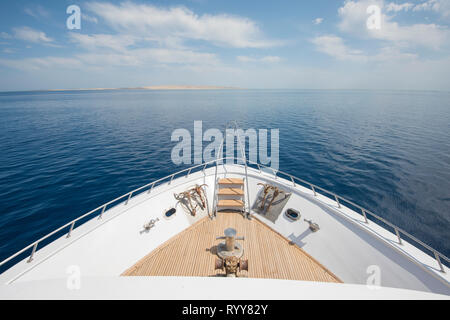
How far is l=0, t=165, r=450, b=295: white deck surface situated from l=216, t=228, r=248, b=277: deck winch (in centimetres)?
194

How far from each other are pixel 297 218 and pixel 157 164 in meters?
12.9

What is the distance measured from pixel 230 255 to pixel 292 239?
2.50m

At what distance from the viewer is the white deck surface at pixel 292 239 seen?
4.09 m

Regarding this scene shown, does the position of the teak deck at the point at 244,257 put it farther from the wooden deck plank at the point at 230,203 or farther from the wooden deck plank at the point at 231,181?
the wooden deck plank at the point at 231,181

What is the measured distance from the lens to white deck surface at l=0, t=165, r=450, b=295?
161 inches

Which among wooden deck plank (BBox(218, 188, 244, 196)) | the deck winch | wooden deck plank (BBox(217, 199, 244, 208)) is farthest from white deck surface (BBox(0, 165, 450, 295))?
the deck winch

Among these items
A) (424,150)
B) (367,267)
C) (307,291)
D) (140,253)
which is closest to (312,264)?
(367,267)

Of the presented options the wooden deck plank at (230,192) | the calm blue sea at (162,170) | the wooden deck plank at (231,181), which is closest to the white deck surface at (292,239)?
the wooden deck plank at (230,192)

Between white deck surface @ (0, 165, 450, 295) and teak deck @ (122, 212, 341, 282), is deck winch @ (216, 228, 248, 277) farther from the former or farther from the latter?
white deck surface @ (0, 165, 450, 295)

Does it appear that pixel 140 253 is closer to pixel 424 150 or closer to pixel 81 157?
pixel 81 157

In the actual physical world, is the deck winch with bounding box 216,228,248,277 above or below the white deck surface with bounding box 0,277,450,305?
below

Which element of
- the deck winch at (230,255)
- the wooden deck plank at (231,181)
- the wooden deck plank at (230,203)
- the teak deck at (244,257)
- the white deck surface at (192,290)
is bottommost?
the teak deck at (244,257)

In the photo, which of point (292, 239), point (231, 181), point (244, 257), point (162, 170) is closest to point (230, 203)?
point (231, 181)

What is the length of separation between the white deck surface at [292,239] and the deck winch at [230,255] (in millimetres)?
1940
